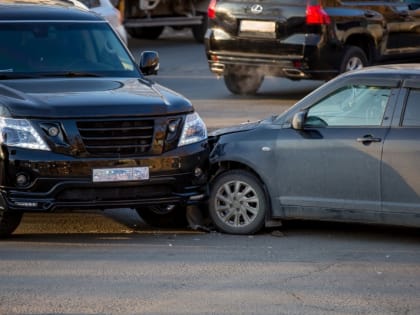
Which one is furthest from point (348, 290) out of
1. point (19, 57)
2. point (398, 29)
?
point (398, 29)

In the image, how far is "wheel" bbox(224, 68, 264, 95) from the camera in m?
18.7

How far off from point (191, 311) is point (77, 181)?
2161 millimetres

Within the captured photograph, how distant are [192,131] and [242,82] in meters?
9.04

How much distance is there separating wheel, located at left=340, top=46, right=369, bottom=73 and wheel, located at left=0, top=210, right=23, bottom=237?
874 centimetres

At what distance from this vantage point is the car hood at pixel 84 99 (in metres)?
9.30

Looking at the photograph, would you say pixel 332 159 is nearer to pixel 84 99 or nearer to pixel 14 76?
pixel 84 99

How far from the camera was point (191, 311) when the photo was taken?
291 inches

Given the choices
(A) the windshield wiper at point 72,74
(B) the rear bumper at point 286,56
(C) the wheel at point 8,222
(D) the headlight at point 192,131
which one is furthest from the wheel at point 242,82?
(C) the wheel at point 8,222

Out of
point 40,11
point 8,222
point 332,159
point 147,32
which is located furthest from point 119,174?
point 147,32

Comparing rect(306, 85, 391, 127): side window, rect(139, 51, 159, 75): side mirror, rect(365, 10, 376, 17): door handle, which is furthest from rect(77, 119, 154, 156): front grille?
rect(365, 10, 376, 17): door handle

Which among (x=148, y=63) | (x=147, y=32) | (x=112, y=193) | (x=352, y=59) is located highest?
(x=148, y=63)

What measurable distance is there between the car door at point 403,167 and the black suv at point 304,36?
763cm

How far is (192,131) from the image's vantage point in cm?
986

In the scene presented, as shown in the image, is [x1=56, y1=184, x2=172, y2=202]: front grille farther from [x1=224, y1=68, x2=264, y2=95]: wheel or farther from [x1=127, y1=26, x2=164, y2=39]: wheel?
[x1=127, y1=26, x2=164, y2=39]: wheel
